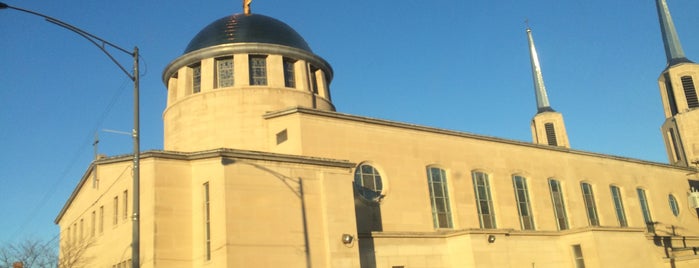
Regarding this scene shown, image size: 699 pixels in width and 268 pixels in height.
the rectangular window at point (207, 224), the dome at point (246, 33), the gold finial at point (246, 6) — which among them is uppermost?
the gold finial at point (246, 6)

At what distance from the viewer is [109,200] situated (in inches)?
1005

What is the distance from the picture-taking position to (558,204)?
36281 millimetres

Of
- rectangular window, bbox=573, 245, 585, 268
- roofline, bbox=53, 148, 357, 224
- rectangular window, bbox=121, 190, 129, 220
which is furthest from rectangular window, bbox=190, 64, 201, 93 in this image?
rectangular window, bbox=573, 245, 585, 268

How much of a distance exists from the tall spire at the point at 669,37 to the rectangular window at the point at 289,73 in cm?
3696

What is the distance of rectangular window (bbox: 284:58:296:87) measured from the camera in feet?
109

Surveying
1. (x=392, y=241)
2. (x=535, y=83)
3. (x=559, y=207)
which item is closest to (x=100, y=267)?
(x=392, y=241)

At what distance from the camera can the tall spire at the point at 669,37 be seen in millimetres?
55250

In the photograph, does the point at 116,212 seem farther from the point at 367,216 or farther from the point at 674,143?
the point at 674,143

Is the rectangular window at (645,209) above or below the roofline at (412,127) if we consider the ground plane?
below

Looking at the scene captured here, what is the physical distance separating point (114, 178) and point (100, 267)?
11.3 ft

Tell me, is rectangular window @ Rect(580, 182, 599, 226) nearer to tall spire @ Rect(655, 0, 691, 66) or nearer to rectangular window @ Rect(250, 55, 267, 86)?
rectangular window @ Rect(250, 55, 267, 86)

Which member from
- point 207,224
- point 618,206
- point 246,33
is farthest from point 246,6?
point 618,206

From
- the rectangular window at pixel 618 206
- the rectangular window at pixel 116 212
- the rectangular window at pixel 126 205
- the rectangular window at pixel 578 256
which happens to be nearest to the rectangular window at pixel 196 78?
the rectangular window at pixel 116 212

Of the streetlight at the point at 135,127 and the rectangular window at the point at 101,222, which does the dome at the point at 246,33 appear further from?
the streetlight at the point at 135,127
